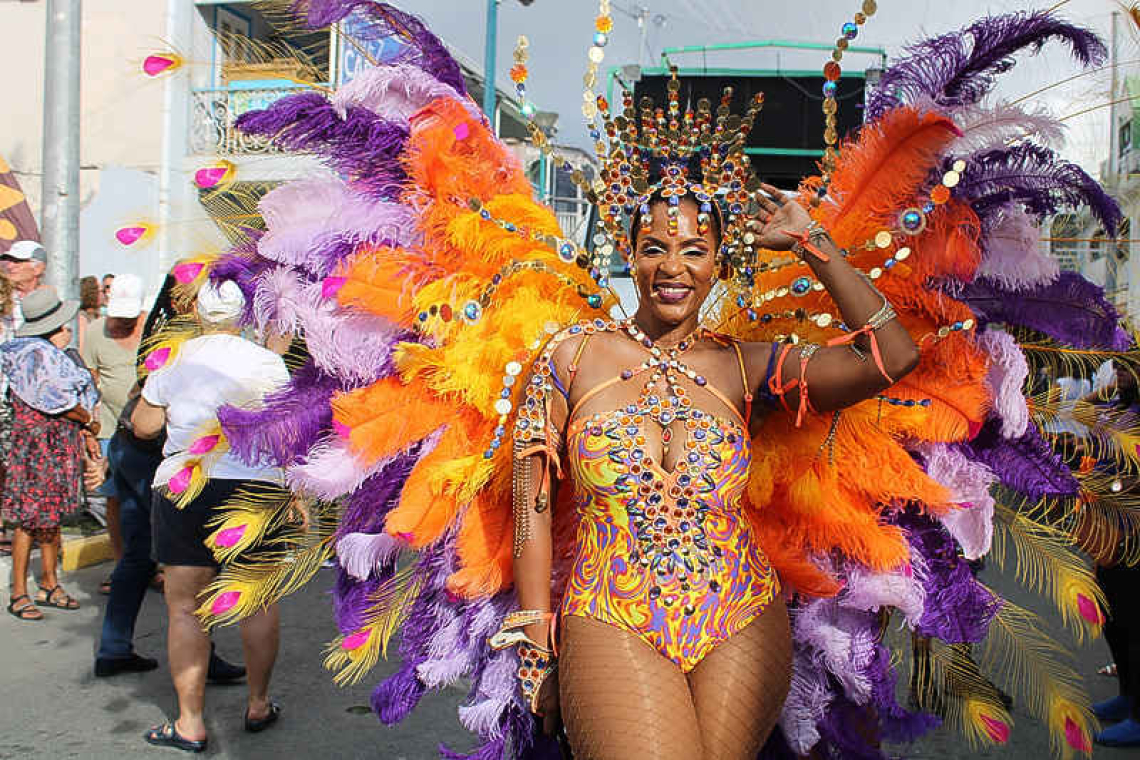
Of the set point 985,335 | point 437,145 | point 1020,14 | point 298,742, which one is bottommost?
point 298,742

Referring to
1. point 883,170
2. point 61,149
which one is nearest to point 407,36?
point 883,170

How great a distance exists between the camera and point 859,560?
8.38 ft

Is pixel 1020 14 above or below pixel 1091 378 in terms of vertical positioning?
above

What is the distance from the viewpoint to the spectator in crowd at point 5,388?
5770 mm

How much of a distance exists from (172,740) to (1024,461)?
3388 mm

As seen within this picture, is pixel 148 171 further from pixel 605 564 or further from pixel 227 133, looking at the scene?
pixel 605 564

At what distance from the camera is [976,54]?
2.41m

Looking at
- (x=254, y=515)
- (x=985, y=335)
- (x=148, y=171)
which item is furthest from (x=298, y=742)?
(x=148, y=171)

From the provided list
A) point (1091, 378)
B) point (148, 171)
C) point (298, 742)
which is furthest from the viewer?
point (148, 171)

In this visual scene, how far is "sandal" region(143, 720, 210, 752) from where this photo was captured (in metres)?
4.04

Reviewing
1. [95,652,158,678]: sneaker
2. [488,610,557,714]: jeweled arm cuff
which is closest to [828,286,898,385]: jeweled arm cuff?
[488,610,557,714]: jeweled arm cuff

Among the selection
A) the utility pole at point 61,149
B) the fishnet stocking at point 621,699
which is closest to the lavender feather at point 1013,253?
the fishnet stocking at point 621,699

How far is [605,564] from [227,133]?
1.78 m

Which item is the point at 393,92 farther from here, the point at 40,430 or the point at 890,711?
the point at 40,430
